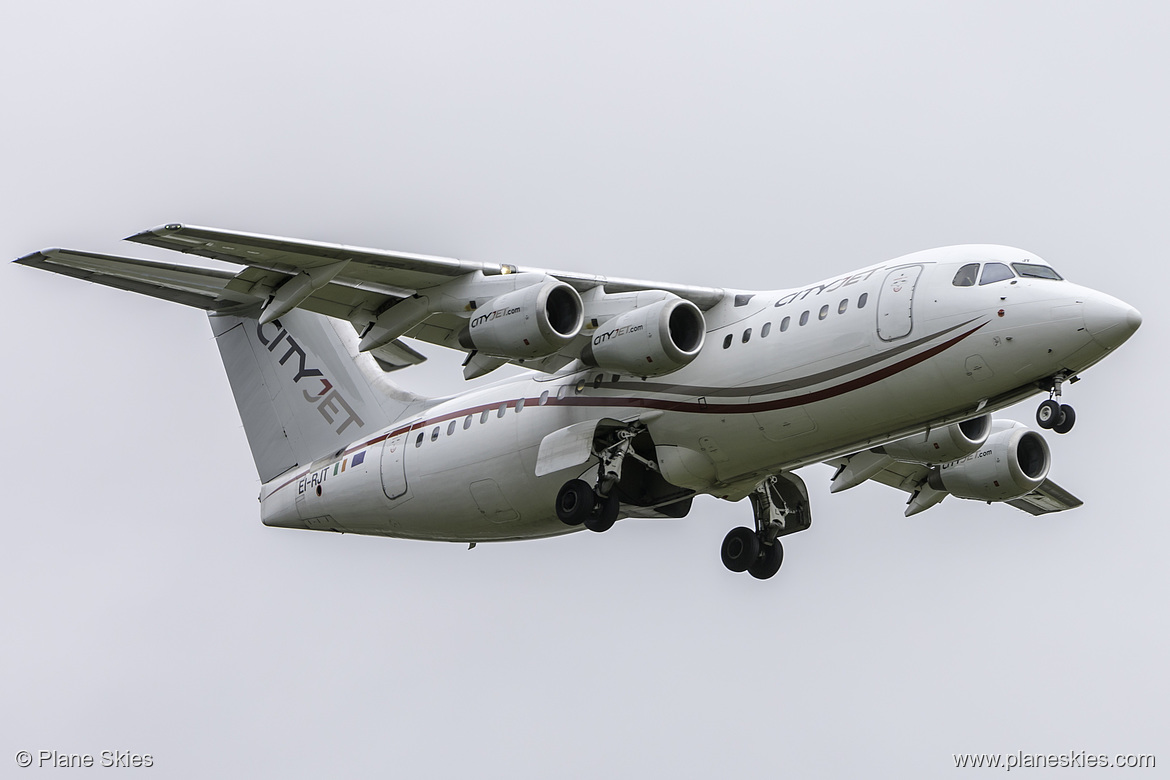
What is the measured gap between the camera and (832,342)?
13.9m

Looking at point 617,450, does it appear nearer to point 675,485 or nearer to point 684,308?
point 675,485

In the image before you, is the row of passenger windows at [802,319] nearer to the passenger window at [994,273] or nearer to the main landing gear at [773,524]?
the passenger window at [994,273]

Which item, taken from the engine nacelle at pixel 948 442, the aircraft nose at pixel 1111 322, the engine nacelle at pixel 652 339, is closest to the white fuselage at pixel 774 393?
the aircraft nose at pixel 1111 322

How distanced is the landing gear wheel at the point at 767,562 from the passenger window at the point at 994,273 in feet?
15.3

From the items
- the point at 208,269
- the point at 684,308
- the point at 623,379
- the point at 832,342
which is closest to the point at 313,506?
the point at 208,269

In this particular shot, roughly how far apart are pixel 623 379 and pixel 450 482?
240 cm

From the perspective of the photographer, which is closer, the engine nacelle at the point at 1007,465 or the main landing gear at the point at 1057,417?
the main landing gear at the point at 1057,417

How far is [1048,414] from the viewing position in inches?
510

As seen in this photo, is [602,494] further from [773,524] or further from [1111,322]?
[1111,322]

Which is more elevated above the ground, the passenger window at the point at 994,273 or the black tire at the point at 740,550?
the passenger window at the point at 994,273

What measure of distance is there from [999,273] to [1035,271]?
1.04 ft

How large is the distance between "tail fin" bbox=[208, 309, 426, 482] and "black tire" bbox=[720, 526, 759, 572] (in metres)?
4.08

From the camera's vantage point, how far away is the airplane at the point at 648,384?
530 inches

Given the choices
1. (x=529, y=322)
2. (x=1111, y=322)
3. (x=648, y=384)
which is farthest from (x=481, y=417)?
(x=1111, y=322)
